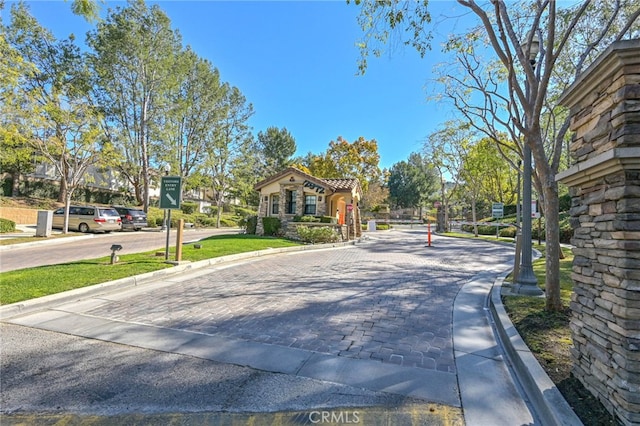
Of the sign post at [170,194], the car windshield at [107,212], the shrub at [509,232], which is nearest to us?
the sign post at [170,194]

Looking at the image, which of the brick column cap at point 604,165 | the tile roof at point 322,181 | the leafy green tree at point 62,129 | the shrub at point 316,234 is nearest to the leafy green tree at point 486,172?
the tile roof at point 322,181

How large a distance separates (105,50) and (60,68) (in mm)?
4357

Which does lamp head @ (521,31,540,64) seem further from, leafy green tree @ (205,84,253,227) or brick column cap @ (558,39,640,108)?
leafy green tree @ (205,84,253,227)

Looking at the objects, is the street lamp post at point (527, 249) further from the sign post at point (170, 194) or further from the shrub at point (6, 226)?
the shrub at point (6, 226)

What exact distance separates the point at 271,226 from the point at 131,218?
1010 centimetres

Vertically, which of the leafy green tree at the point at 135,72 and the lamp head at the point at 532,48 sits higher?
the leafy green tree at the point at 135,72

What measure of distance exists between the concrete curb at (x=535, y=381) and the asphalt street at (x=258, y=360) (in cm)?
12

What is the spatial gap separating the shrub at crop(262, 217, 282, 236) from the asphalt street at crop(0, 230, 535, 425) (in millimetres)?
12960

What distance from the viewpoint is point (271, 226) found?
19656 mm

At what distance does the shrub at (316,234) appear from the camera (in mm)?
16781

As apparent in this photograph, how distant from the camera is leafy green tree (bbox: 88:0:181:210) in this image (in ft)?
81.6

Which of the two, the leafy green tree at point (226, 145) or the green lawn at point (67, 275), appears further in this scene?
the leafy green tree at point (226, 145)

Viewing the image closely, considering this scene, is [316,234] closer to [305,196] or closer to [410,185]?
[305,196]

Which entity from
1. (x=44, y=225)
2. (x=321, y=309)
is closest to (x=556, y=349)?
(x=321, y=309)
